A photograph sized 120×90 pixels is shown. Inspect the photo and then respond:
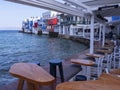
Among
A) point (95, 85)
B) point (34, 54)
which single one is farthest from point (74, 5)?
point (34, 54)

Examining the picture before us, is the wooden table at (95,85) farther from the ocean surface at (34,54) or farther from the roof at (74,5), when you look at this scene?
the ocean surface at (34,54)

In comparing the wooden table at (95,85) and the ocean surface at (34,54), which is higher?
the wooden table at (95,85)

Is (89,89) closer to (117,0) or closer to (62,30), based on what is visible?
(117,0)

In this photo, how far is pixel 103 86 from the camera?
2.32 metres

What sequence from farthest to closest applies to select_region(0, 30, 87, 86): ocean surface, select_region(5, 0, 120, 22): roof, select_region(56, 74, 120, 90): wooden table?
select_region(0, 30, 87, 86): ocean surface
select_region(5, 0, 120, 22): roof
select_region(56, 74, 120, 90): wooden table

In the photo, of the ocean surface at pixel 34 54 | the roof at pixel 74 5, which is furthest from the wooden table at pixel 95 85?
the ocean surface at pixel 34 54

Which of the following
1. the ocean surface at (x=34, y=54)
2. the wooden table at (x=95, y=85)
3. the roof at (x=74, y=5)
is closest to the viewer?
the wooden table at (x=95, y=85)

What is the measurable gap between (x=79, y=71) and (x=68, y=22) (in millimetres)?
43391

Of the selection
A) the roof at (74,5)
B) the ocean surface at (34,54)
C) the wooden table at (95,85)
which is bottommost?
the ocean surface at (34,54)

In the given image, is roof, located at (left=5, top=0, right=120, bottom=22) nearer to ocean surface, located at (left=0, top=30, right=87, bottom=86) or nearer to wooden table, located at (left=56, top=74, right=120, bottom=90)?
wooden table, located at (left=56, top=74, right=120, bottom=90)

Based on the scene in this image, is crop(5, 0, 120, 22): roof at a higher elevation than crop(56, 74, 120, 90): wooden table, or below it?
higher

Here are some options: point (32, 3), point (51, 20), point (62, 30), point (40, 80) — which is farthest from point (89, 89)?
point (51, 20)

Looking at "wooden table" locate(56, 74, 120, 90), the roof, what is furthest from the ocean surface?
"wooden table" locate(56, 74, 120, 90)

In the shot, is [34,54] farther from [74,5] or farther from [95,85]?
[95,85]
